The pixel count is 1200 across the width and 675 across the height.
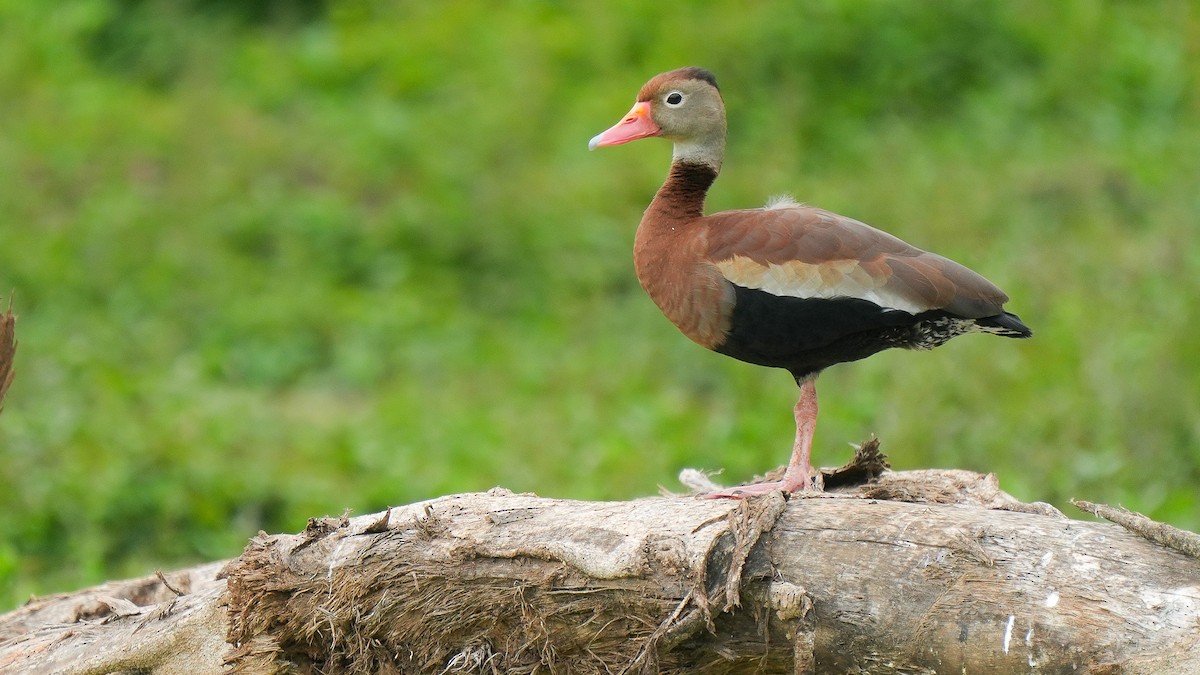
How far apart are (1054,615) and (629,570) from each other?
0.93 meters

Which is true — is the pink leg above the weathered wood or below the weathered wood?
below

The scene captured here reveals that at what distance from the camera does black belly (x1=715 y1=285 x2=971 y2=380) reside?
3.73m

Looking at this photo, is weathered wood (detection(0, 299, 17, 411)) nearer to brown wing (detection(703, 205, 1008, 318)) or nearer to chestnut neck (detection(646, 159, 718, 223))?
chestnut neck (detection(646, 159, 718, 223))

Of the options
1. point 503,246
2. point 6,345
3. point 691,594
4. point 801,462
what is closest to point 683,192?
point 801,462

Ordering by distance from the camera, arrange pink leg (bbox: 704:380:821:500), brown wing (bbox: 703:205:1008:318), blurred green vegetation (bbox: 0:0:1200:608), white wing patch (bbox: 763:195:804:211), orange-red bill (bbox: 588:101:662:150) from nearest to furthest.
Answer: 1. brown wing (bbox: 703:205:1008:318)
2. pink leg (bbox: 704:380:821:500)
3. white wing patch (bbox: 763:195:804:211)
4. orange-red bill (bbox: 588:101:662:150)
5. blurred green vegetation (bbox: 0:0:1200:608)

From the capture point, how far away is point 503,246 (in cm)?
946

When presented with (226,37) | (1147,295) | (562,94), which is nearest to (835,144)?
(562,94)

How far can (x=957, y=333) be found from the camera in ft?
12.7

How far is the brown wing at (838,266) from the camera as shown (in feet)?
12.1

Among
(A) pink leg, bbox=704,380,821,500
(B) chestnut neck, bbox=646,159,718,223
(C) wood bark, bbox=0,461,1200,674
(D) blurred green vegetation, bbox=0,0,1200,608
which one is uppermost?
(D) blurred green vegetation, bbox=0,0,1200,608

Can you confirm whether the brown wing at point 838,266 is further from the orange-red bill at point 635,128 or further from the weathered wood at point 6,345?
the weathered wood at point 6,345

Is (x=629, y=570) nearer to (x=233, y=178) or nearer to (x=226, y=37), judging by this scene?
(x=233, y=178)


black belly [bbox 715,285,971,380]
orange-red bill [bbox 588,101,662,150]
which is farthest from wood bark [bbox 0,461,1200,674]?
Result: orange-red bill [bbox 588,101,662,150]

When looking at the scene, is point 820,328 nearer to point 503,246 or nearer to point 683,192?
point 683,192
